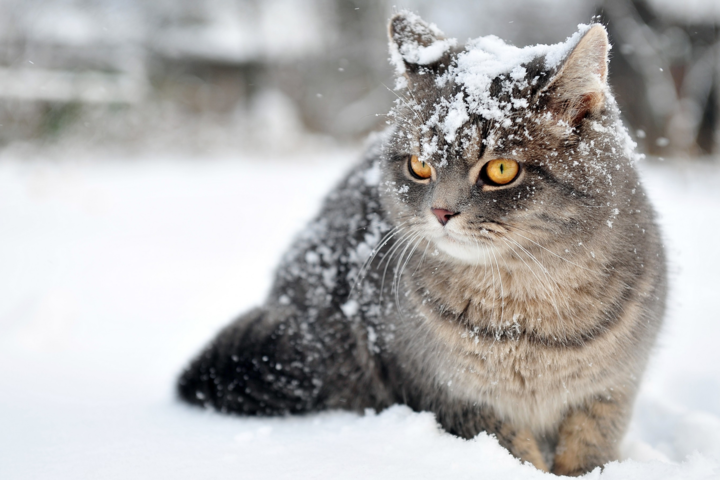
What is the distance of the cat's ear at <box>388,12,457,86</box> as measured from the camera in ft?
5.37

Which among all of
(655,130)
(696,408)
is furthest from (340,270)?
(655,130)

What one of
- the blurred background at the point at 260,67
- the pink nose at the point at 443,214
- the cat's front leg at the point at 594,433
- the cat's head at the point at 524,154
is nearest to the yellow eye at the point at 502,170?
the cat's head at the point at 524,154

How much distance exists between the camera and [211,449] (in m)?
1.48

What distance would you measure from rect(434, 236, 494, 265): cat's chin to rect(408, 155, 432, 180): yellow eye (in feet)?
0.67

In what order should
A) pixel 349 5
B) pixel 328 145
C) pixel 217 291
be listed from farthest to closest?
pixel 349 5, pixel 328 145, pixel 217 291

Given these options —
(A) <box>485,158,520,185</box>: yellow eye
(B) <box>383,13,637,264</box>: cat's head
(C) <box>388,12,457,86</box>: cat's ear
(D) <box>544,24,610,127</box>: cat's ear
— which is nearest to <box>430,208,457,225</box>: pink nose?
(B) <box>383,13,637,264</box>: cat's head

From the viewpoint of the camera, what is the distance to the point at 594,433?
165cm

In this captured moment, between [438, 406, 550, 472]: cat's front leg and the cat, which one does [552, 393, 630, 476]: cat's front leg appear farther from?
[438, 406, 550, 472]: cat's front leg

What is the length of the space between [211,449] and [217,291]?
86.2 inches

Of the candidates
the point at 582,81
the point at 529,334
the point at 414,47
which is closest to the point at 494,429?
the point at 529,334

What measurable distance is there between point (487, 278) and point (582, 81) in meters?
0.61

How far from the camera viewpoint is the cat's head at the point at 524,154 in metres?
1.37

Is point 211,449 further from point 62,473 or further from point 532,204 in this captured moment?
point 532,204

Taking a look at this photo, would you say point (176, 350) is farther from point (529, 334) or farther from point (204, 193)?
point (204, 193)
